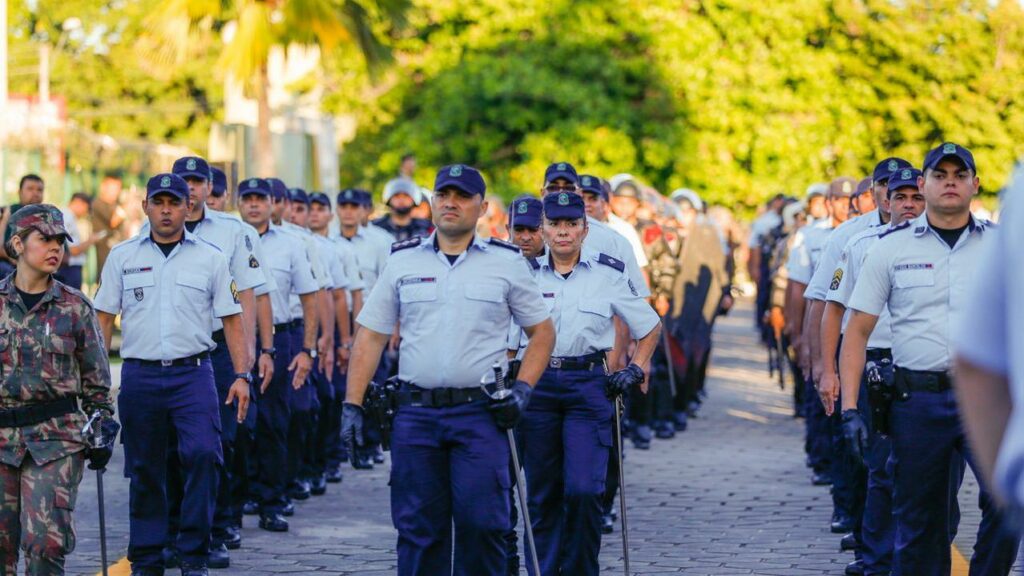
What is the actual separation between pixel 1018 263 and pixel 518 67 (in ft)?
107

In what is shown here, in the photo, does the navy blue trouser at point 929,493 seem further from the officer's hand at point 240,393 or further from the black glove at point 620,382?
the officer's hand at point 240,393

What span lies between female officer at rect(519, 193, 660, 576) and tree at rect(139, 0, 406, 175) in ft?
58.7

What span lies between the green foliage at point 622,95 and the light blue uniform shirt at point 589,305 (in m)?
26.0

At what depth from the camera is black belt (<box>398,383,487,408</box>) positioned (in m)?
6.62

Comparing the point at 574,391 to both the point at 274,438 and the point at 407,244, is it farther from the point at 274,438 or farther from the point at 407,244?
the point at 274,438

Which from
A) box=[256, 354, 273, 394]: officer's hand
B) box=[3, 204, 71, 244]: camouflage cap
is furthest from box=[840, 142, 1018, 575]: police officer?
box=[256, 354, 273, 394]: officer's hand

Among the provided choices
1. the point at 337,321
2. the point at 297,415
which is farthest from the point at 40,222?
the point at 337,321

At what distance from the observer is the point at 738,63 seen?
36938 millimetres

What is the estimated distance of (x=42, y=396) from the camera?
719 cm

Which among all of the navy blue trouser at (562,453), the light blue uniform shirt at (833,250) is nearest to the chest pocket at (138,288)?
the navy blue trouser at (562,453)

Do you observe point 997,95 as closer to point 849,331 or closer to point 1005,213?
point 849,331

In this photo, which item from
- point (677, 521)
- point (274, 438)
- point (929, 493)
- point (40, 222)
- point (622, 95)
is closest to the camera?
point (929, 493)

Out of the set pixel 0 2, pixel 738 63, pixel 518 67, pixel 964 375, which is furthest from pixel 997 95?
pixel 964 375

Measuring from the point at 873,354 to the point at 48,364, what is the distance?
3950mm
